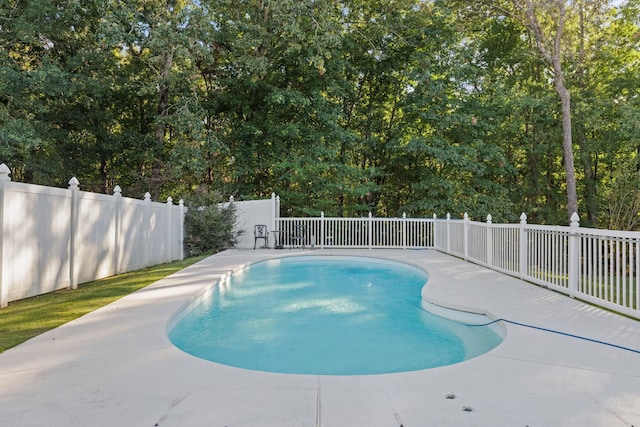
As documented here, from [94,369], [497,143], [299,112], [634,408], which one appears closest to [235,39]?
[299,112]

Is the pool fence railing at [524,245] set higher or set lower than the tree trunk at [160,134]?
lower

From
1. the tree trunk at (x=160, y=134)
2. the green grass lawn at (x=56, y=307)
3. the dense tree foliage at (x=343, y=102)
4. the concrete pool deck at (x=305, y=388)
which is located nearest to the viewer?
the concrete pool deck at (x=305, y=388)

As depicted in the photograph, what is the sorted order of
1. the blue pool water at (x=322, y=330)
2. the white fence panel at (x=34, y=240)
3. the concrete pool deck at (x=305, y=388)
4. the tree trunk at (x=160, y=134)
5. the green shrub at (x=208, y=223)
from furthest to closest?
1. the tree trunk at (x=160, y=134)
2. the green shrub at (x=208, y=223)
3. the white fence panel at (x=34, y=240)
4. the blue pool water at (x=322, y=330)
5. the concrete pool deck at (x=305, y=388)

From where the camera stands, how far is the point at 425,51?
52.6 ft

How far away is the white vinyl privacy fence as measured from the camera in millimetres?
4426

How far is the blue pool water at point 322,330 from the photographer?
12.0ft

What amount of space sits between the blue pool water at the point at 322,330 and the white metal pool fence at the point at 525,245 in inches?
61.2

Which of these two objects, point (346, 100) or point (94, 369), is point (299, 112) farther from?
point (94, 369)

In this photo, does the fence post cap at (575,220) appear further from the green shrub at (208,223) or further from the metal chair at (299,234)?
the metal chair at (299,234)

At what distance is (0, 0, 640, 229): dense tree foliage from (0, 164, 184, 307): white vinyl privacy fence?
18.7 feet

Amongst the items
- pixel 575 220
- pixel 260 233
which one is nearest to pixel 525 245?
pixel 575 220

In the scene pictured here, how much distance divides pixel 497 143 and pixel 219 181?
1227cm

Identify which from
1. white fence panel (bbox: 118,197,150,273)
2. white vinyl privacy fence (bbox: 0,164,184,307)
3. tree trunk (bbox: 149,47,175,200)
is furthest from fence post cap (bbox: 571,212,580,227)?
tree trunk (bbox: 149,47,175,200)

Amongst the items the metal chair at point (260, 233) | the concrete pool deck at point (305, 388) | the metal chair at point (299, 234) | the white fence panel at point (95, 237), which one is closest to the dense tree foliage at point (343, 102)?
the metal chair at point (299, 234)
